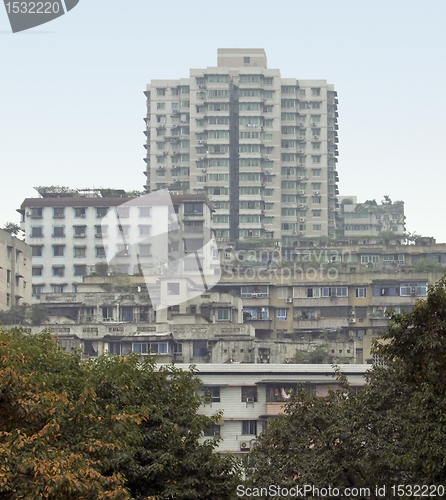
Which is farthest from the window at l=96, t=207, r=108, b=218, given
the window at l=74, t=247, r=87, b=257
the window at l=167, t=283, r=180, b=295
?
the window at l=167, t=283, r=180, b=295

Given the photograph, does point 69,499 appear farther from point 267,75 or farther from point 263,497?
point 267,75

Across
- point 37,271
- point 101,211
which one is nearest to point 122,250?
point 101,211

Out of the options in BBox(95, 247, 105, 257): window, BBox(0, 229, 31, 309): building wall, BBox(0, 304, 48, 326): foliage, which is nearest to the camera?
BBox(0, 304, 48, 326): foliage

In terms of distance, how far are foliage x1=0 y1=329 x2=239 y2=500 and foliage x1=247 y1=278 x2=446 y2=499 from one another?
12.1 feet

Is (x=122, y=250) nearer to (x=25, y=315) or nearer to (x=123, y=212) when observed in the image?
(x=123, y=212)

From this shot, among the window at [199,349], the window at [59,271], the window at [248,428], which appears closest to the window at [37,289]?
the window at [59,271]

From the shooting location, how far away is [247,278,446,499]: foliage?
22203 mm

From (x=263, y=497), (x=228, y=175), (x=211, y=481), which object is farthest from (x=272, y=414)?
(x=228, y=175)

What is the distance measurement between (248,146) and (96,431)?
118 meters

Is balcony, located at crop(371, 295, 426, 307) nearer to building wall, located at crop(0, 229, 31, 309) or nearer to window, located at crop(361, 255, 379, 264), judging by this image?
Result: window, located at crop(361, 255, 379, 264)

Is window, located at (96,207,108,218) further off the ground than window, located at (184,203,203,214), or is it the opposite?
window, located at (184,203,203,214)

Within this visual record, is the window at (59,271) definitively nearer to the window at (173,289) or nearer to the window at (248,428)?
the window at (173,289)

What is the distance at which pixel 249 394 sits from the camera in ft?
185

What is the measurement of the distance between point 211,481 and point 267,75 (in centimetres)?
11927
